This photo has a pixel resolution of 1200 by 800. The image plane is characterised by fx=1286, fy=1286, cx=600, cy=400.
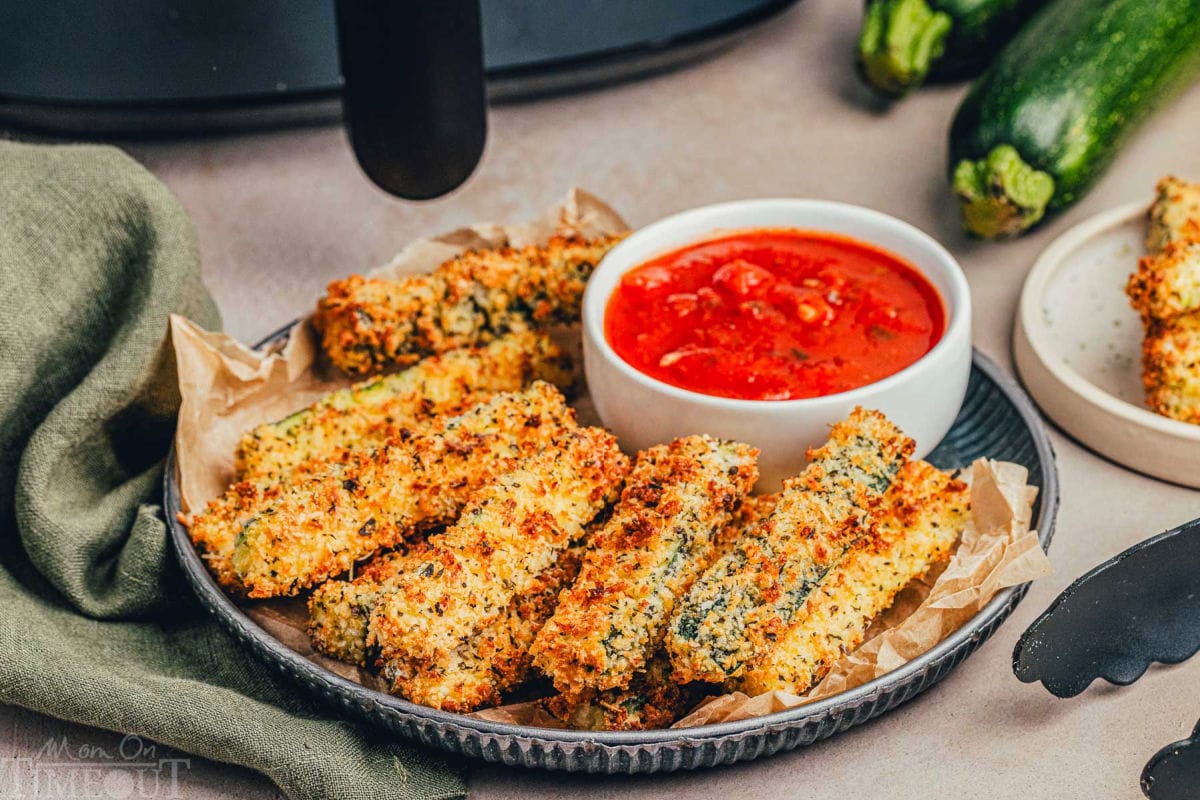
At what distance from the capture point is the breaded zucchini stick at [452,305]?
2.73 m

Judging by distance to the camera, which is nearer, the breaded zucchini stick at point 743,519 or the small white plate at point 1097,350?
the breaded zucchini stick at point 743,519

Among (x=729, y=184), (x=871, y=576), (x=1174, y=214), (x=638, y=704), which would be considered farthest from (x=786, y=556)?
(x=729, y=184)

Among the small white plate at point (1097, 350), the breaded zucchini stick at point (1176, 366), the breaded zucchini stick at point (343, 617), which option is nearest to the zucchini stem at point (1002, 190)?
the small white plate at point (1097, 350)

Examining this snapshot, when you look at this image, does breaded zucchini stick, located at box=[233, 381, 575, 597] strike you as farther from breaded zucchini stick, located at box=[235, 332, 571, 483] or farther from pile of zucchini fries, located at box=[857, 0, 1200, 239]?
pile of zucchini fries, located at box=[857, 0, 1200, 239]

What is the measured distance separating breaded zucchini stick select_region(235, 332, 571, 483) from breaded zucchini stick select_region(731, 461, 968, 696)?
837 mm

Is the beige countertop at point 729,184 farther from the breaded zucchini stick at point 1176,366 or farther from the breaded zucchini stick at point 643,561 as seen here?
the breaded zucchini stick at point 643,561

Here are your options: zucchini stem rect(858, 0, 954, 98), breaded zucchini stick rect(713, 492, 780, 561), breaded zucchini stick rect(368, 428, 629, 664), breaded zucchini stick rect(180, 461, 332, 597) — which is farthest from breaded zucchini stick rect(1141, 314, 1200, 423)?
breaded zucchini stick rect(180, 461, 332, 597)

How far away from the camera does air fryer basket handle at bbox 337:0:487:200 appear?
9.05 feet

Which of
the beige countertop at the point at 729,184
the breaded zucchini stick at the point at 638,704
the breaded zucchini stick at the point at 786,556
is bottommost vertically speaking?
the beige countertop at the point at 729,184

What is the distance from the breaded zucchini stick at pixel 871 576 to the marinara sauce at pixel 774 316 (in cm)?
27

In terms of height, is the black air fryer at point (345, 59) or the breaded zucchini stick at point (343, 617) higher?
the black air fryer at point (345, 59)

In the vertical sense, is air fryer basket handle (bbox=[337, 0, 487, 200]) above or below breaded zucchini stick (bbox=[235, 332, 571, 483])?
above

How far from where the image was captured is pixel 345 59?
9.45ft

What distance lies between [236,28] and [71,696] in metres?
1.82
